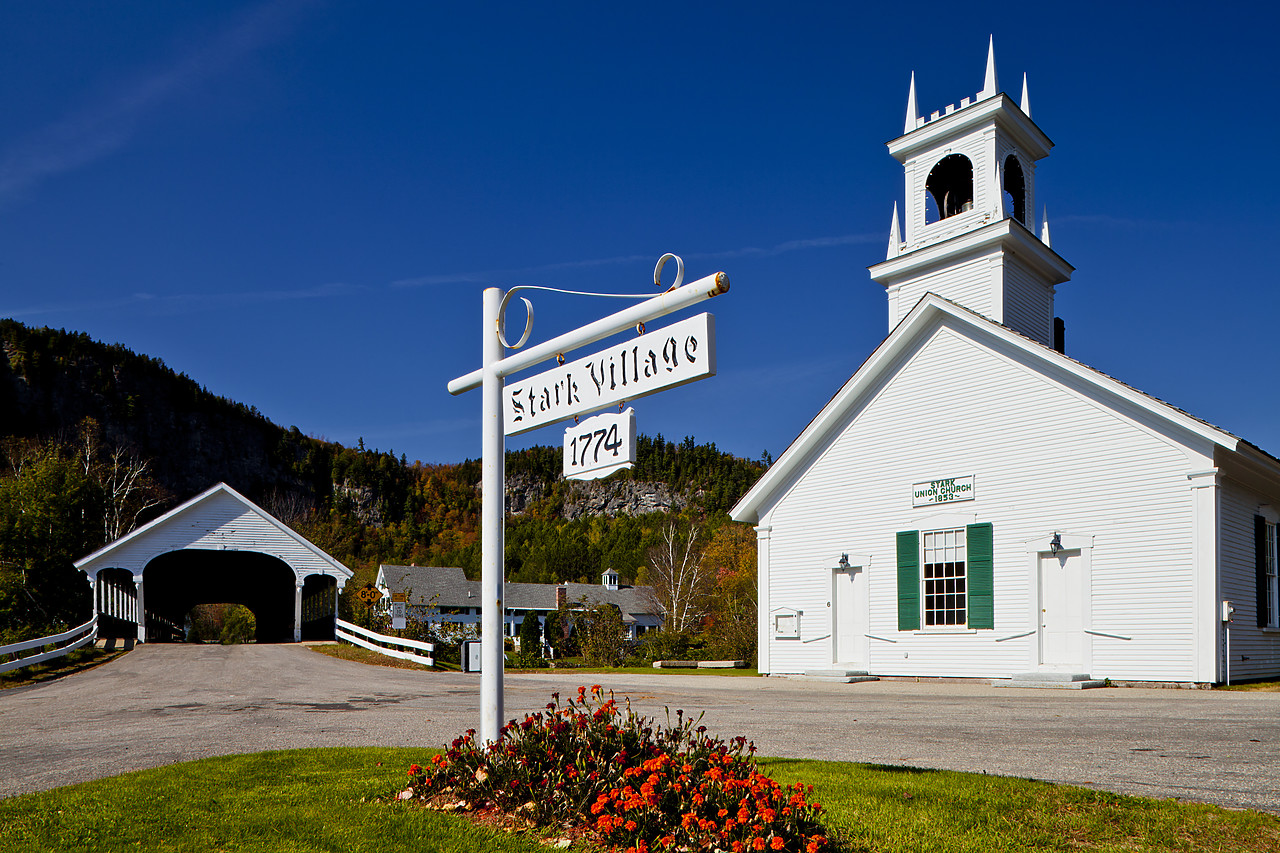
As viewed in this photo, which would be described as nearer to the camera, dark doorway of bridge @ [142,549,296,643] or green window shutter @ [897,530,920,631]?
green window shutter @ [897,530,920,631]

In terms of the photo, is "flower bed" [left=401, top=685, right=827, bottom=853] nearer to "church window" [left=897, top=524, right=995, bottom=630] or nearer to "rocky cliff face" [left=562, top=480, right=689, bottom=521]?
"church window" [left=897, top=524, right=995, bottom=630]

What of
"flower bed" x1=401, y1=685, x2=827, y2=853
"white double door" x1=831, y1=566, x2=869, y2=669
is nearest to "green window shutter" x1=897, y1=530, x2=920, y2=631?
"white double door" x1=831, y1=566, x2=869, y2=669

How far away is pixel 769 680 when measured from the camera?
1850 cm

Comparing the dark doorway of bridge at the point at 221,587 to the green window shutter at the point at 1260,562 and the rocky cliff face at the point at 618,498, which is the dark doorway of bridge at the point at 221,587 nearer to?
the green window shutter at the point at 1260,562

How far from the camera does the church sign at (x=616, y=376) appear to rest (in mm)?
4934

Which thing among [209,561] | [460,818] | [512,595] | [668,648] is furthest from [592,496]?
[460,818]

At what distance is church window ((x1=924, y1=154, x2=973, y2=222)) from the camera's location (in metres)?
21.7

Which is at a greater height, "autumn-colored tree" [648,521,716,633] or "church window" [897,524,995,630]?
"church window" [897,524,995,630]

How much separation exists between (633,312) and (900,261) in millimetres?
16828

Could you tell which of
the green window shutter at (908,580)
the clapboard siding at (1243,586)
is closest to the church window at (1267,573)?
the clapboard siding at (1243,586)

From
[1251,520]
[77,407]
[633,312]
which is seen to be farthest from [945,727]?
[77,407]

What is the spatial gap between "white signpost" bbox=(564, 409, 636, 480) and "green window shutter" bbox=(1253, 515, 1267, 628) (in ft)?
51.3

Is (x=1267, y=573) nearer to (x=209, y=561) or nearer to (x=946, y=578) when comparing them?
(x=946, y=578)

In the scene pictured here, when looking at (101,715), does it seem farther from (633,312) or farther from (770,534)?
(770,534)
